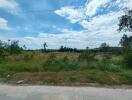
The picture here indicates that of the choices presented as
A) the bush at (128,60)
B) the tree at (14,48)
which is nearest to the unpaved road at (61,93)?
the bush at (128,60)

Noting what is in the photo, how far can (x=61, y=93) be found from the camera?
10.9 m

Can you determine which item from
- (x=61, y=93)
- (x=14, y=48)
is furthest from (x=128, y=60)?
(x=14, y=48)

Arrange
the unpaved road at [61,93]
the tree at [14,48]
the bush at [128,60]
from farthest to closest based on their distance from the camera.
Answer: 1. the tree at [14,48]
2. the bush at [128,60]
3. the unpaved road at [61,93]

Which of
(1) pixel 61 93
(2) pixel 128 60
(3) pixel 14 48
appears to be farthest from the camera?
(3) pixel 14 48

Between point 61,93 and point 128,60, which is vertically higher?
point 128,60

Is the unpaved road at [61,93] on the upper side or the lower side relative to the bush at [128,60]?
lower

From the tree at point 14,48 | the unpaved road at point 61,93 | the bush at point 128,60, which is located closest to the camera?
the unpaved road at point 61,93

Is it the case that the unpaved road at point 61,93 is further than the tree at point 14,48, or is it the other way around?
the tree at point 14,48

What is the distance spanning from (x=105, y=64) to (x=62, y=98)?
842 centimetres

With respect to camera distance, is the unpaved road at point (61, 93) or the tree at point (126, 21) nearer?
the unpaved road at point (61, 93)

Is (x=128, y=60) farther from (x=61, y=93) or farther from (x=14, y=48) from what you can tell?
(x=14, y=48)

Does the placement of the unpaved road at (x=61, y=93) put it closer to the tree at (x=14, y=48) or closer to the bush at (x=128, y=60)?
the bush at (x=128, y=60)

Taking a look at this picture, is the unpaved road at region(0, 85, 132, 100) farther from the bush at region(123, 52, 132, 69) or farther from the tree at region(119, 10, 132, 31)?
the tree at region(119, 10, 132, 31)

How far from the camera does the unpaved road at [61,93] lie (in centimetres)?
1002
